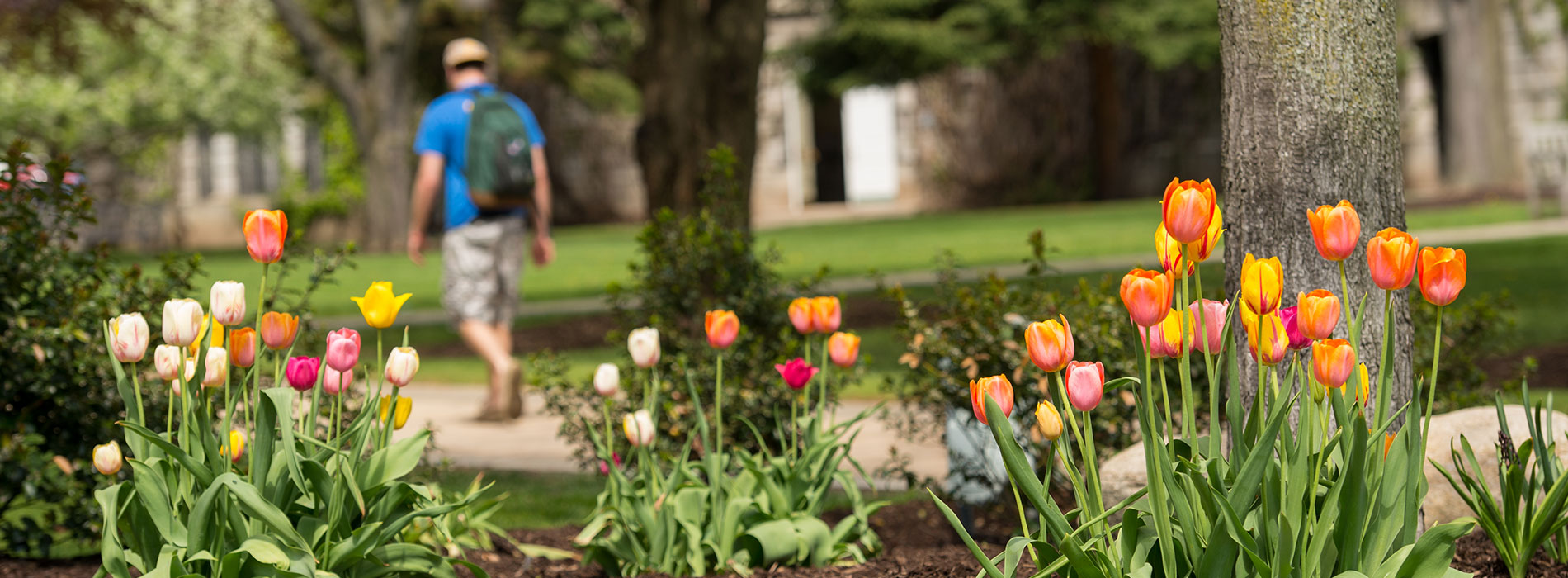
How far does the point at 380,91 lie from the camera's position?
2309 cm

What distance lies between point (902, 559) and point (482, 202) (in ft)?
13.3

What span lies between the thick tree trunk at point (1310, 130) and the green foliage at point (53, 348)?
256 centimetres

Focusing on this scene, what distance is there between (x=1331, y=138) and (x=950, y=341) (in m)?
1.53

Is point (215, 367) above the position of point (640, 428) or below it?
above

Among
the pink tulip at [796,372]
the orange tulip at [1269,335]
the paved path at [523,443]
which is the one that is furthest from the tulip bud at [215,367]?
the paved path at [523,443]

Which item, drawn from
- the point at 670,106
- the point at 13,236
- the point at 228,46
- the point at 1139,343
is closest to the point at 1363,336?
the point at 1139,343

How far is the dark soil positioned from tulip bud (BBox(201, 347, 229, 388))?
2.31 meters

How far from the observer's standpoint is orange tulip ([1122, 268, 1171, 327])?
2.07 metres

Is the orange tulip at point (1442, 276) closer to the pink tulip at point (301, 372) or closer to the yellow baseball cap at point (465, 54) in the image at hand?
the pink tulip at point (301, 372)

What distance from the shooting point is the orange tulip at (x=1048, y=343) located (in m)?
2.16

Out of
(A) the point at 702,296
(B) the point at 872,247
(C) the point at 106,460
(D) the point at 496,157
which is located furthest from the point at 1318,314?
(B) the point at 872,247

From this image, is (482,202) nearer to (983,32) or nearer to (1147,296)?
(1147,296)

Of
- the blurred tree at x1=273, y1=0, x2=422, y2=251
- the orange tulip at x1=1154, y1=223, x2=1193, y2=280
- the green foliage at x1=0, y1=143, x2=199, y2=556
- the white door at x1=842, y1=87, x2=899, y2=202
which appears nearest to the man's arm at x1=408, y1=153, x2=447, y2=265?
the green foliage at x1=0, y1=143, x2=199, y2=556

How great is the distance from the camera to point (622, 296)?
15.5ft
